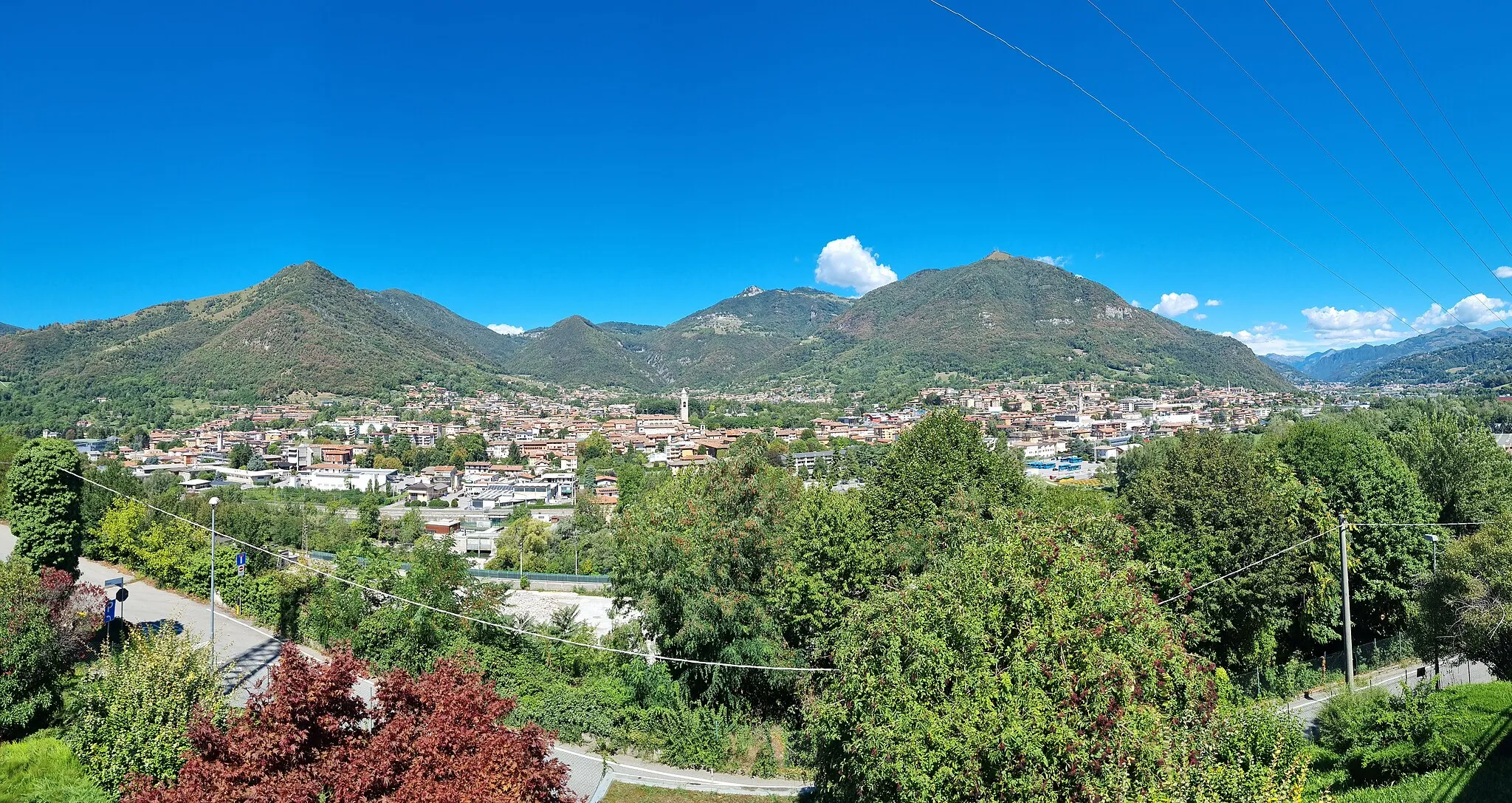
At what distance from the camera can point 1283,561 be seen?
44.3 ft

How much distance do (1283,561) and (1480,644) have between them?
2.86m

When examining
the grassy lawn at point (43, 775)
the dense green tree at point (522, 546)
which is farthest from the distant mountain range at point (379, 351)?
the grassy lawn at point (43, 775)

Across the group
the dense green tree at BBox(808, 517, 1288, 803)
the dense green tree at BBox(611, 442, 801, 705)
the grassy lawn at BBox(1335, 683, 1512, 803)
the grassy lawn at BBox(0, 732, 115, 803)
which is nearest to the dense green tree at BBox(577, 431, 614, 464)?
the dense green tree at BBox(611, 442, 801, 705)

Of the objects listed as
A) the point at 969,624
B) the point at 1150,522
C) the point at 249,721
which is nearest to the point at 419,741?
the point at 249,721

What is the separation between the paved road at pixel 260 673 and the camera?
34.0 ft

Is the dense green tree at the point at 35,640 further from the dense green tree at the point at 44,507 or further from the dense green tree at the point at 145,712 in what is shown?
the dense green tree at the point at 145,712

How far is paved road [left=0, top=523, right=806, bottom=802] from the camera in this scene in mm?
10352

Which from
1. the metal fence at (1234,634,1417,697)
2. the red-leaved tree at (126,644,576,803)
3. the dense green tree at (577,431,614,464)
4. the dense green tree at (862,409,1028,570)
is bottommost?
the metal fence at (1234,634,1417,697)

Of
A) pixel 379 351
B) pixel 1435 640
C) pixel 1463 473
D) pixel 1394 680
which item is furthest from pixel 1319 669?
pixel 379 351

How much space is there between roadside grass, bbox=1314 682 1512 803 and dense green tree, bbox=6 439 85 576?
20.1 meters

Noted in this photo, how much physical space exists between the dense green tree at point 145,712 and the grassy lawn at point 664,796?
4.92 m

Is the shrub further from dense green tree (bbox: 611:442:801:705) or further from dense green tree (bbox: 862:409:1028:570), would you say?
dense green tree (bbox: 611:442:801:705)

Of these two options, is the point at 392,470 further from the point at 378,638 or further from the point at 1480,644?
the point at 1480,644

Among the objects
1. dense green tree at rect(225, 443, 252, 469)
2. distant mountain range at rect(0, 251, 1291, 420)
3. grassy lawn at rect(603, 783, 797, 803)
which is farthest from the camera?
distant mountain range at rect(0, 251, 1291, 420)
